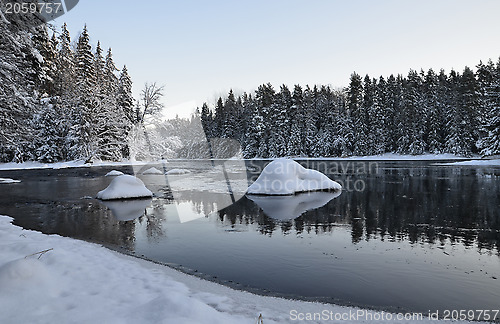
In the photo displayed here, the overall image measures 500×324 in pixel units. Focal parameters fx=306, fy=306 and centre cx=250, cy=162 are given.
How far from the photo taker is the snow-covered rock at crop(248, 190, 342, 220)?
13.6 m

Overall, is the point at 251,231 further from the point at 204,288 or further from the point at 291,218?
the point at 204,288

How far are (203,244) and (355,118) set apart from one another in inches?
2564

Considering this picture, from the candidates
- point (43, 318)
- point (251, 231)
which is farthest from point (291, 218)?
point (43, 318)

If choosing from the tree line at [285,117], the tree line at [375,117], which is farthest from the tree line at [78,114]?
the tree line at [375,117]

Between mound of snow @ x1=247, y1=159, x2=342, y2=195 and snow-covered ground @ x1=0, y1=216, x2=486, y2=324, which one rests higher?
mound of snow @ x1=247, y1=159, x2=342, y2=195

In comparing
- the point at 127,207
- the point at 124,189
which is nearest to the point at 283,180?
the point at 127,207

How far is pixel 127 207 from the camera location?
50.5 feet

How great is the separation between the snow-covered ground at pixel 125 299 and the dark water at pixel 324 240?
0.69m

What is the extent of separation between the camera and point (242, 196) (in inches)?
741

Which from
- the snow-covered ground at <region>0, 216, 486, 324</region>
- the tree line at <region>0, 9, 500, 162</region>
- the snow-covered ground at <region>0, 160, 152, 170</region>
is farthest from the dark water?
the snow-covered ground at <region>0, 160, 152, 170</region>

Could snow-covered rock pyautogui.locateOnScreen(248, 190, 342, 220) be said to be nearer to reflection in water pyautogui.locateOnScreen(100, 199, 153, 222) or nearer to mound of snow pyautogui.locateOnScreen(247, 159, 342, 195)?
mound of snow pyautogui.locateOnScreen(247, 159, 342, 195)

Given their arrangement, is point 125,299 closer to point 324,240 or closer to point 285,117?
point 324,240

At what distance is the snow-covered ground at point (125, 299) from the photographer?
12.6 ft

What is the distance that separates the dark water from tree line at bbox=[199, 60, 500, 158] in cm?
3955
